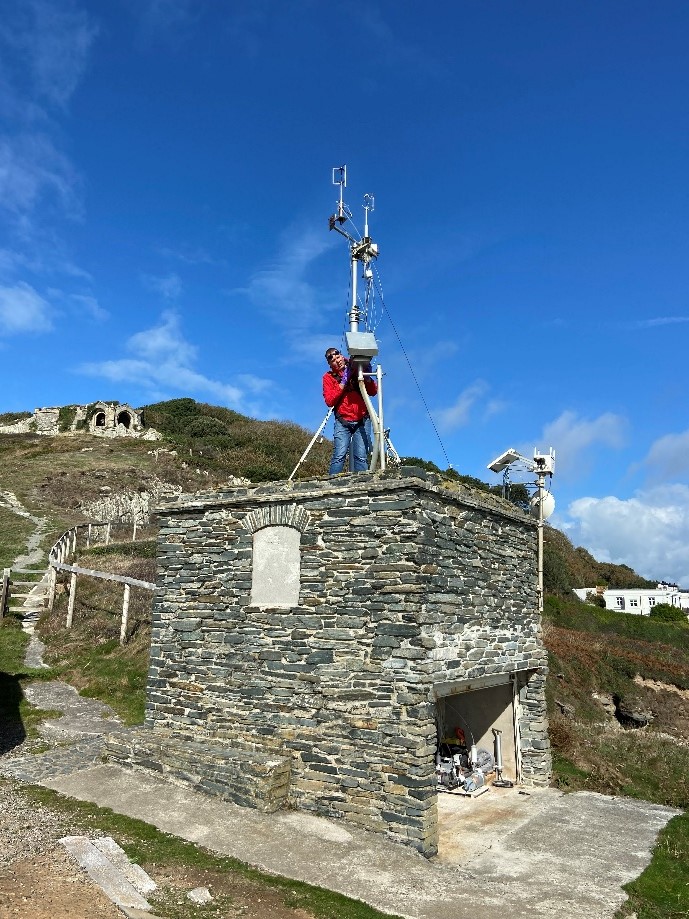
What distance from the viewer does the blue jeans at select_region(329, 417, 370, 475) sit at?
1031 cm

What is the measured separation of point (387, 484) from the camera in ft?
27.9

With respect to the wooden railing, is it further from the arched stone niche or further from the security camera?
the security camera

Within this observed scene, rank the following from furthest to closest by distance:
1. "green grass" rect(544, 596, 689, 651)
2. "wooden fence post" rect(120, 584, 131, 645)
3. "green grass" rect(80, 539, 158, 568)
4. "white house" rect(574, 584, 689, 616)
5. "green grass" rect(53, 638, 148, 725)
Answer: "white house" rect(574, 584, 689, 616) → "green grass" rect(544, 596, 689, 651) → "green grass" rect(80, 539, 158, 568) → "wooden fence post" rect(120, 584, 131, 645) → "green grass" rect(53, 638, 148, 725)

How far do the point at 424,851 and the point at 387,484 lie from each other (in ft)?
14.8

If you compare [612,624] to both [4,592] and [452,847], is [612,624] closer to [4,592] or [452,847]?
[452,847]

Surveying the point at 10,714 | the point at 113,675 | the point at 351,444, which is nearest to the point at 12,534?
the point at 113,675

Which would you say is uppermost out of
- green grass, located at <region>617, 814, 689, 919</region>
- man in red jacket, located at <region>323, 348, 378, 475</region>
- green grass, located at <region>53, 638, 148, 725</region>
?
man in red jacket, located at <region>323, 348, 378, 475</region>

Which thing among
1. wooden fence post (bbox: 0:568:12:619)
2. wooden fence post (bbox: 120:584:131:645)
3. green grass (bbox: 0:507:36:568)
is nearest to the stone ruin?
green grass (bbox: 0:507:36:568)

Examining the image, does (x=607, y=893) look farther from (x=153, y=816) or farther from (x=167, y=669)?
(x=167, y=669)

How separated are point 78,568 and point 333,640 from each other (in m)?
12.6

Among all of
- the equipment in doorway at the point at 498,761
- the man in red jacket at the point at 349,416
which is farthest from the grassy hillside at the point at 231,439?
the man in red jacket at the point at 349,416

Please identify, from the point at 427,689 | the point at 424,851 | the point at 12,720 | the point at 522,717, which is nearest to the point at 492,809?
the point at 522,717

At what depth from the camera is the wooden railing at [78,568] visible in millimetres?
16094

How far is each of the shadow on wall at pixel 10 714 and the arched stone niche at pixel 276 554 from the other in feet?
17.4
